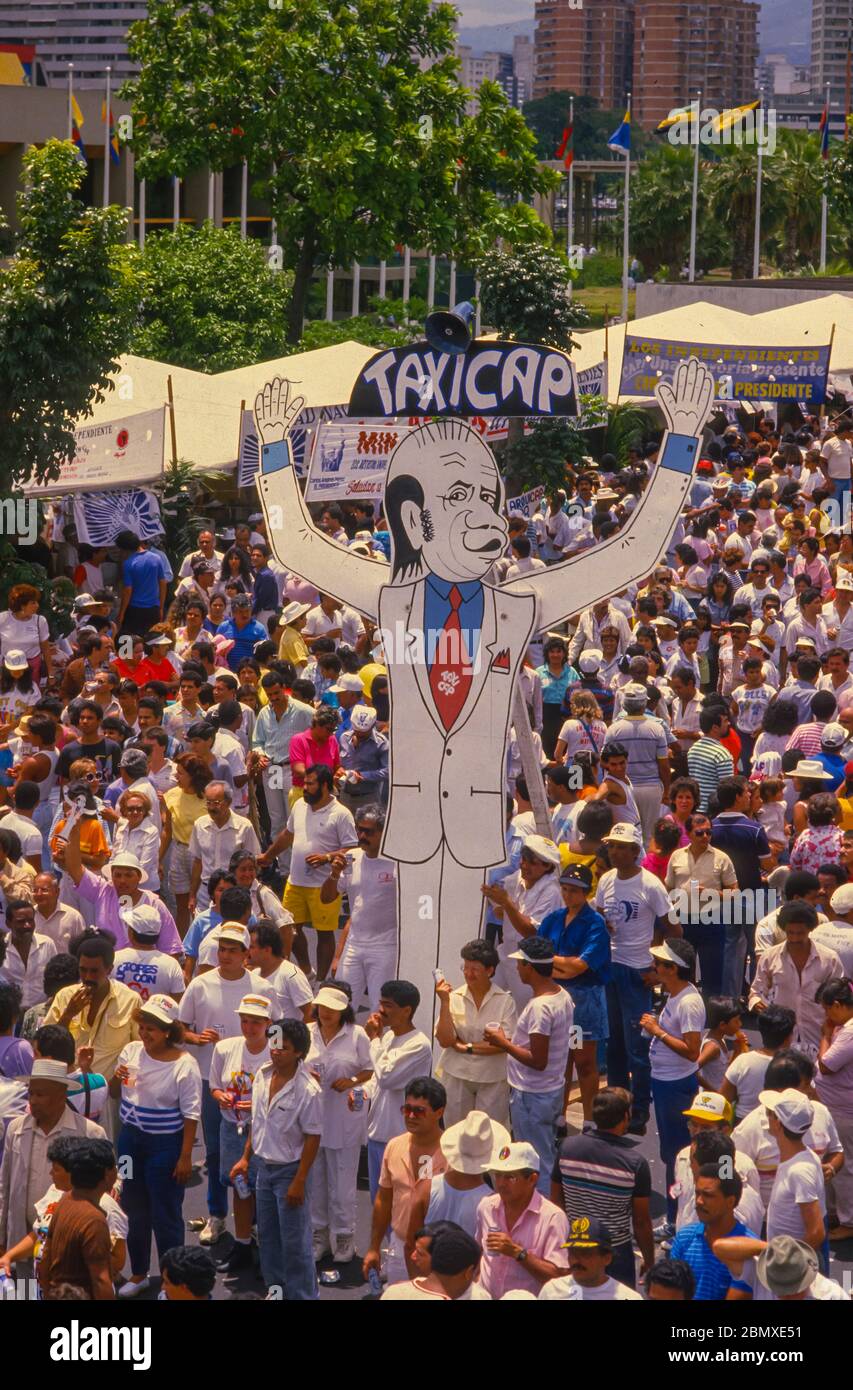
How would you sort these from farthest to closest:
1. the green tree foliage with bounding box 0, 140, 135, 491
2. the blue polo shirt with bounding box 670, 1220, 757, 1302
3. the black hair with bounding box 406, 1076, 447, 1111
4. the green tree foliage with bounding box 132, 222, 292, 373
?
the green tree foliage with bounding box 132, 222, 292, 373 → the green tree foliage with bounding box 0, 140, 135, 491 → the black hair with bounding box 406, 1076, 447, 1111 → the blue polo shirt with bounding box 670, 1220, 757, 1302

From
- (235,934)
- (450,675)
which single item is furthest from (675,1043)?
(450,675)

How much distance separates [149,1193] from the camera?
794cm

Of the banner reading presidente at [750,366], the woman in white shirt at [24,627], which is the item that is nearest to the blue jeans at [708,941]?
the woman in white shirt at [24,627]

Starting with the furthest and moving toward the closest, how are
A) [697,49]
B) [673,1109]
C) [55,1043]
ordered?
1. [697,49]
2. [673,1109]
3. [55,1043]

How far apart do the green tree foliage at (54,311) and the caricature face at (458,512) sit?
691 centimetres

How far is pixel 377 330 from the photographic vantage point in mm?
34281

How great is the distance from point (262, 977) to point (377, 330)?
26.8 metres

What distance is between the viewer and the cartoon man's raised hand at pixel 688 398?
30.5 feet

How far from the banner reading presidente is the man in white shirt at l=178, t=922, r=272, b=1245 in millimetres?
14597

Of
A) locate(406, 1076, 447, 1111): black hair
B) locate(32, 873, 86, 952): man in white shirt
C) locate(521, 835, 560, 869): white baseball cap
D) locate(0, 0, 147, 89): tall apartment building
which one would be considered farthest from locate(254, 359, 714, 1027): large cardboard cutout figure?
locate(0, 0, 147, 89): tall apartment building

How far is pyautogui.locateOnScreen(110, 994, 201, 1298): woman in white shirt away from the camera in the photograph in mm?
7859

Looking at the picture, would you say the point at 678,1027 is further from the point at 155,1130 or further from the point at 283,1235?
the point at 155,1130

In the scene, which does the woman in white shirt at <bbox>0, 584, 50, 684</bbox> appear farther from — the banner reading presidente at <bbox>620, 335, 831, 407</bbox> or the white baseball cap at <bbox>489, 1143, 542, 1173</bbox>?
the banner reading presidente at <bbox>620, 335, 831, 407</bbox>

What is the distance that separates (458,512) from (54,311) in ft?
23.5
